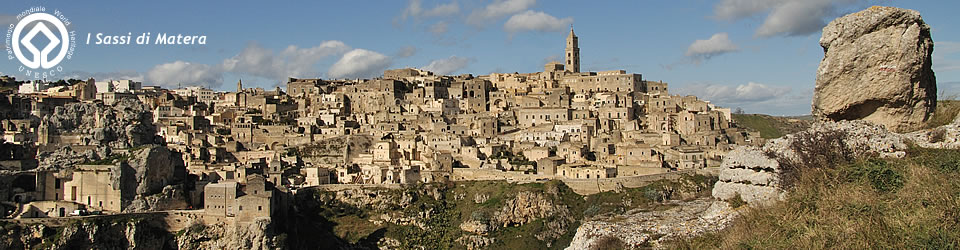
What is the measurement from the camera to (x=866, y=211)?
28.4 ft

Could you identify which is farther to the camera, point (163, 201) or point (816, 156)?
point (163, 201)

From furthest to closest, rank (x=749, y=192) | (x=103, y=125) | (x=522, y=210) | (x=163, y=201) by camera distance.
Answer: (x=103, y=125), (x=522, y=210), (x=163, y=201), (x=749, y=192)

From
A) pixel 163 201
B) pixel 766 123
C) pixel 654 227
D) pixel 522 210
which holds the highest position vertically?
pixel 766 123

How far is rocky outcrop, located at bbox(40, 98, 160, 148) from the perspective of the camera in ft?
148

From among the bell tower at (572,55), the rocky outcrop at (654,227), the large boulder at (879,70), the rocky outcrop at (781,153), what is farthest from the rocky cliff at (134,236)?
the bell tower at (572,55)

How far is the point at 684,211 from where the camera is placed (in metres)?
15.7

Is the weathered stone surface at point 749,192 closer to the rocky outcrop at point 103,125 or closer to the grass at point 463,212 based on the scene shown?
the grass at point 463,212

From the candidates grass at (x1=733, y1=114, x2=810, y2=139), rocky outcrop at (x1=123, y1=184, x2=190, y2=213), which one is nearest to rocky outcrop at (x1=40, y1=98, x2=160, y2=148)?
rocky outcrop at (x1=123, y1=184, x2=190, y2=213)

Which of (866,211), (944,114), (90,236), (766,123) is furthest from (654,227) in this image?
(766,123)

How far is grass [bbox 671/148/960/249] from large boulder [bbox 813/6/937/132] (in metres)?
0.73

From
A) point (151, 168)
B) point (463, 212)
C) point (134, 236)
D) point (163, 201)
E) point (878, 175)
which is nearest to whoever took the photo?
point (878, 175)

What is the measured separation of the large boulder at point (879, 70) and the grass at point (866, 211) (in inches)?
28.9

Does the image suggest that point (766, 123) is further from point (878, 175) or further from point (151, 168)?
point (878, 175)

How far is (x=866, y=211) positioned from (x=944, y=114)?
299cm
